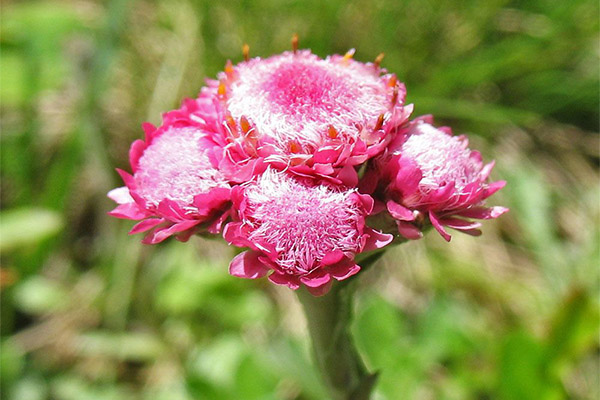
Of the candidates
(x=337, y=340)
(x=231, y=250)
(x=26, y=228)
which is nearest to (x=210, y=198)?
(x=337, y=340)

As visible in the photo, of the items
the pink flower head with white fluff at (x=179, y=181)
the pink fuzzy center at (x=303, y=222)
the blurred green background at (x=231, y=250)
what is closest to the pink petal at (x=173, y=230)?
the pink flower head with white fluff at (x=179, y=181)

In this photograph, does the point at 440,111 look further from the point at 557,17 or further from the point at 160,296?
the point at 160,296

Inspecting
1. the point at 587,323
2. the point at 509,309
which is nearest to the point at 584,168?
the point at 509,309

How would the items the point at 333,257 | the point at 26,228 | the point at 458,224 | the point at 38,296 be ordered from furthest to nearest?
the point at 38,296
the point at 26,228
the point at 458,224
the point at 333,257

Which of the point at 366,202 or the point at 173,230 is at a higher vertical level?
the point at 366,202

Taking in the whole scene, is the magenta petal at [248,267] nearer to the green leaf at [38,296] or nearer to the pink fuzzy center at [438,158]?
the pink fuzzy center at [438,158]

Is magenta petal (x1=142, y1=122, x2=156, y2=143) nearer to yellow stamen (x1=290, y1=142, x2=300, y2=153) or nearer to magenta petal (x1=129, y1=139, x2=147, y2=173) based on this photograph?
magenta petal (x1=129, y1=139, x2=147, y2=173)

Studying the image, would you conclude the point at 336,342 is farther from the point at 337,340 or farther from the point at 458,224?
the point at 458,224

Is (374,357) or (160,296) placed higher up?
(374,357)
